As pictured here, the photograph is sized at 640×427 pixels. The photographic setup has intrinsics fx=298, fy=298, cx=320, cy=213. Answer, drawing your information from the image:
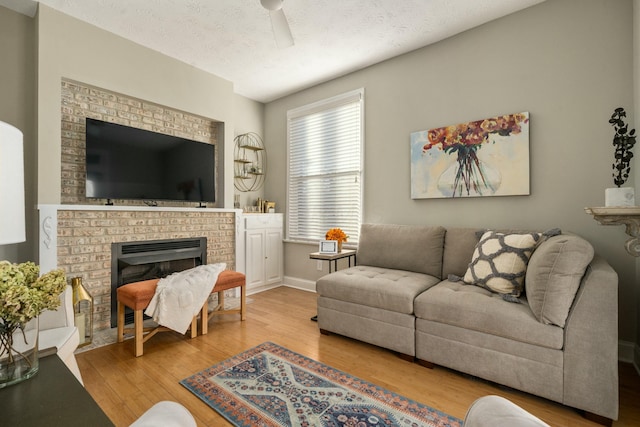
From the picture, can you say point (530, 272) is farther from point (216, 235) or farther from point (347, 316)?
point (216, 235)

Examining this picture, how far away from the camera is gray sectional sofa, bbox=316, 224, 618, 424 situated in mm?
1601

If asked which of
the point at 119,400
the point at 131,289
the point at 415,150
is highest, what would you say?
the point at 415,150

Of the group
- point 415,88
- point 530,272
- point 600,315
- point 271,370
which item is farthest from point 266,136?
point 600,315

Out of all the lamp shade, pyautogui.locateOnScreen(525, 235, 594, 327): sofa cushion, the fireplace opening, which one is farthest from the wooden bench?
pyautogui.locateOnScreen(525, 235, 594, 327): sofa cushion

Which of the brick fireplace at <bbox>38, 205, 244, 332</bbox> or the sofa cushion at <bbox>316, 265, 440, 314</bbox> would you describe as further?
the brick fireplace at <bbox>38, 205, 244, 332</bbox>

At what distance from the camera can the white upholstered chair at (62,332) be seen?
4.61 ft

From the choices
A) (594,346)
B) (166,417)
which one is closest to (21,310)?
(166,417)

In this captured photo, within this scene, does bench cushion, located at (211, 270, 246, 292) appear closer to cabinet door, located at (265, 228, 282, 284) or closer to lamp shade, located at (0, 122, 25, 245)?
cabinet door, located at (265, 228, 282, 284)

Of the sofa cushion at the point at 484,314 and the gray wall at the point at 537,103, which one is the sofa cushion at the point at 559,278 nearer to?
the sofa cushion at the point at 484,314

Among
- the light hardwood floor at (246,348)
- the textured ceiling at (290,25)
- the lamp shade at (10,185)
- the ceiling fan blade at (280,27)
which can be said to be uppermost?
the textured ceiling at (290,25)

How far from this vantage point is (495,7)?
2609 mm

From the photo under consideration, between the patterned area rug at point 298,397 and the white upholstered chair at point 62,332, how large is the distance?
69 centimetres

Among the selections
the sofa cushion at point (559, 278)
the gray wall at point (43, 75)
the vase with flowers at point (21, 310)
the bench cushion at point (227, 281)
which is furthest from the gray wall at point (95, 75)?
the sofa cushion at point (559, 278)

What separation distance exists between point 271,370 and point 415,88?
3076mm
